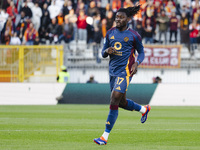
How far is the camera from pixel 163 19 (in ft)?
83.2

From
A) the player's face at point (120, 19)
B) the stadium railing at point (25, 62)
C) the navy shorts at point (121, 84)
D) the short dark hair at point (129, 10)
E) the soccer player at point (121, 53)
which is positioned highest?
the short dark hair at point (129, 10)

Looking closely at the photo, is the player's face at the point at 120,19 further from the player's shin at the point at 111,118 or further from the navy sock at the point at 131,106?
the navy sock at the point at 131,106

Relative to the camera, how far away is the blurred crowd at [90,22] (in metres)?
25.3

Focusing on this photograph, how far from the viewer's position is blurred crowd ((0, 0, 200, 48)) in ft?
83.0

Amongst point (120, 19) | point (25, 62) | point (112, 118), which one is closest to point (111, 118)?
point (112, 118)

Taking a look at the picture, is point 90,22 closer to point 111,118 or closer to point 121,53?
point 121,53

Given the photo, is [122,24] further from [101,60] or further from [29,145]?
[101,60]

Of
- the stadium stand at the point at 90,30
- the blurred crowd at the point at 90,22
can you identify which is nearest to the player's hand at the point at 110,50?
the stadium stand at the point at 90,30

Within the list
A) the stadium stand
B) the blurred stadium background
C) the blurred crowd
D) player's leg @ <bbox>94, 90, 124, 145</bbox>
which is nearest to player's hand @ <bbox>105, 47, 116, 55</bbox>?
player's leg @ <bbox>94, 90, 124, 145</bbox>

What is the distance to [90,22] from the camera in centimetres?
2564

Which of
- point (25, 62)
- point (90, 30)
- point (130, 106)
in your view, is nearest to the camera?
point (130, 106)

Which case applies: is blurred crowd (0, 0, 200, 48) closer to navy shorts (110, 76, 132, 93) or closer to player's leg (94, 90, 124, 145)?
navy shorts (110, 76, 132, 93)

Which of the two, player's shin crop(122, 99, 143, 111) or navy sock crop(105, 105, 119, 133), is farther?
player's shin crop(122, 99, 143, 111)

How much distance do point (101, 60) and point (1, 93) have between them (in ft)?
18.2
